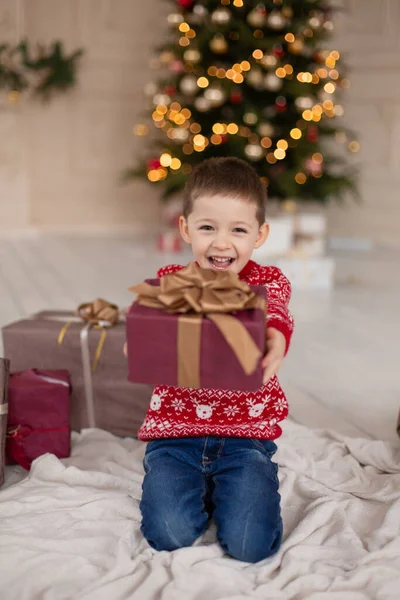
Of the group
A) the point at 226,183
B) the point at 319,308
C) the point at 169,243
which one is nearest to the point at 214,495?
the point at 226,183

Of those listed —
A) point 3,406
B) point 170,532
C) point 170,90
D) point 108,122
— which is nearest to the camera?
point 170,532

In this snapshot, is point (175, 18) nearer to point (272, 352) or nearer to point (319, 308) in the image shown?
point (319, 308)

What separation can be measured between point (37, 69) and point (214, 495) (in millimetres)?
4732

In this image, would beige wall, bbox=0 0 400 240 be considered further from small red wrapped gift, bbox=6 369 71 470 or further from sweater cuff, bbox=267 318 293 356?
sweater cuff, bbox=267 318 293 356

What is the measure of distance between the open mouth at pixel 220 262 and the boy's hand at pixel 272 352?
0.19 m

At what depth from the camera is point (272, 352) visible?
127cm

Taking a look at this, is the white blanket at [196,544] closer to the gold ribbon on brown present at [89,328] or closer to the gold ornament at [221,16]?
the gold ribbon on brown present at [89,328]

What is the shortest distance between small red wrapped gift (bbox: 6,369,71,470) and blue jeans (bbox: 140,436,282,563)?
347mm

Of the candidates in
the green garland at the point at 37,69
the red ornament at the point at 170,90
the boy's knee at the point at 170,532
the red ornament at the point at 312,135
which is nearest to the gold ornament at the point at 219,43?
the red ornament at the point at 170,90

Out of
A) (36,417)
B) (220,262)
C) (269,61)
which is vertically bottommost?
(36,417)

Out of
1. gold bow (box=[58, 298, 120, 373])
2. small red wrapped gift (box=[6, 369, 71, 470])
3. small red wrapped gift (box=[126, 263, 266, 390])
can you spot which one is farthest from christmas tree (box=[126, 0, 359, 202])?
small red wrapped gift (box=[126, 263, 266, 390])

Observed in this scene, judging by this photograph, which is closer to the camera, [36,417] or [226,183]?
[226,183]

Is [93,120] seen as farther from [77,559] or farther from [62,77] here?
[77,559]

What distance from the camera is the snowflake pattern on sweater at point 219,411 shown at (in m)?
1.47
